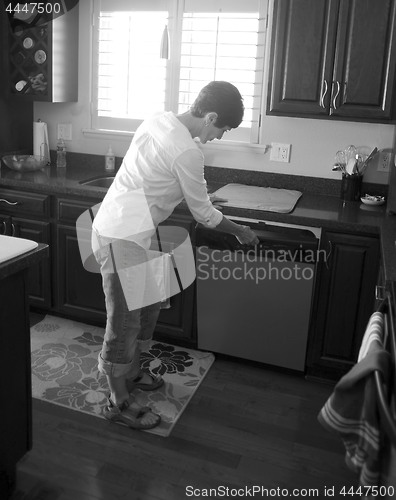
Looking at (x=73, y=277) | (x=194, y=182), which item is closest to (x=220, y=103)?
(x=194, y=182)

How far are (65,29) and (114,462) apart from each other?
2.54m

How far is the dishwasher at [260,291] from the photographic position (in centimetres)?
263

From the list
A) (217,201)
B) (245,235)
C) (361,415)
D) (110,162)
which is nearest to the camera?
(361,415)

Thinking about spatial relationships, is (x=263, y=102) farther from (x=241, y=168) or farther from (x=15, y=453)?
(x=15, y=453)

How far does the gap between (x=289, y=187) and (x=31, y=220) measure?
1.50 meters

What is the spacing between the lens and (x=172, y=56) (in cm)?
329

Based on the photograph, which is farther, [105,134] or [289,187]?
[105,134]

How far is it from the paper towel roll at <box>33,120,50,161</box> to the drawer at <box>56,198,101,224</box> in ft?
2.29

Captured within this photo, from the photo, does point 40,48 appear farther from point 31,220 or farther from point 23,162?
point 31,220

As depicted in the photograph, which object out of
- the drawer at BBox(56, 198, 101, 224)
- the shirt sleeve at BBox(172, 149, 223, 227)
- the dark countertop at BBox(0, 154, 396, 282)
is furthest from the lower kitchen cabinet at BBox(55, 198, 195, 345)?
the shirt sleeve at BBox(172, 149, 223, 227)

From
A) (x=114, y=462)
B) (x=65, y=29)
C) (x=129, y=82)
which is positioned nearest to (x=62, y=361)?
(x=114, y=462)

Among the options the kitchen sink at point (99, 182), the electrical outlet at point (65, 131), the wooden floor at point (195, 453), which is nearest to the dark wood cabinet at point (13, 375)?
the wooden floor at point (195, 453)

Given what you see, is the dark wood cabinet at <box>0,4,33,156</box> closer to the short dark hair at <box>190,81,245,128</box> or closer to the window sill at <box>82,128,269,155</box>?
the window sill at <box>82,128,269,155</box>

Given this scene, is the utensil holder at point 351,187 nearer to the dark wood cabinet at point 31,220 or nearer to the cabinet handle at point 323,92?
the cabinet handle at point 323,92
